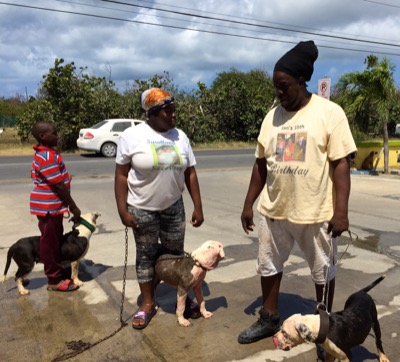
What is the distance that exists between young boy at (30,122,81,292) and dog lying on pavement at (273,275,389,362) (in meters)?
2.24

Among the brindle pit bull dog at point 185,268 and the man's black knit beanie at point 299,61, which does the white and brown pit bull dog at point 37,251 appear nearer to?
the brindle pit bull dog at point 185,268

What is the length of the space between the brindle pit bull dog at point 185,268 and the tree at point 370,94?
Result: 10980 mm

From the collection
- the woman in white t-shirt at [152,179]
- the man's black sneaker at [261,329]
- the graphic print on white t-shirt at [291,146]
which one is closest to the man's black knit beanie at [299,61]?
the graphic print on white t-shirt at [291,146]

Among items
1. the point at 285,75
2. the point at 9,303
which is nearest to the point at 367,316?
the point at 285,75

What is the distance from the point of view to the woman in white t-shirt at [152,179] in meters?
3.06

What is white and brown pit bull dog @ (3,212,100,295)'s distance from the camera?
3.80 meters

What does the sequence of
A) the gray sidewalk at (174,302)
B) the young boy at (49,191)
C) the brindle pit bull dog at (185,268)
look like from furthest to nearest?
the young boy at (49,191) → the brindle pit bull dog at (185,268) → the gray sidewalk at (174,302)

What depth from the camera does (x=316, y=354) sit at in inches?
114

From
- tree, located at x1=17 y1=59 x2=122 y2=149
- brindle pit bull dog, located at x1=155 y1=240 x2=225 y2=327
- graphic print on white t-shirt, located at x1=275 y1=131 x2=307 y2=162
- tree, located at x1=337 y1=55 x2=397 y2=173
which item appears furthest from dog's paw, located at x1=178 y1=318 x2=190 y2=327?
tree, located at x1=17 y1=59 x2=122 y2=149

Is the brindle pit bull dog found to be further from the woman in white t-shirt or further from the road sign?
the road sign

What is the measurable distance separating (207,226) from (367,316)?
159 inches

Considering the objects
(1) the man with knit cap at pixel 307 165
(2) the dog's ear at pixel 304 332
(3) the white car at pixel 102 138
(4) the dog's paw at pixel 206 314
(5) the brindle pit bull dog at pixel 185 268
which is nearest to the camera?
(2) the dog's ear at pixel 304 332

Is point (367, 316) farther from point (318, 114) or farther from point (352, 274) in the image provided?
point (352, 274)

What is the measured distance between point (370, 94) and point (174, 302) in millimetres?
11345
